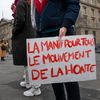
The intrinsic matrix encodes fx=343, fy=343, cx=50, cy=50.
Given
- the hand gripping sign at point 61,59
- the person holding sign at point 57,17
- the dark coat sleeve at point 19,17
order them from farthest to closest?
the dark coat sleeve at point 19,17 → the person holding sign at point 57,17 → the hand gripping sign at point 61,59

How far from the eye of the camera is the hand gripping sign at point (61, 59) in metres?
3.25

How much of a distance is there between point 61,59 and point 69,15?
0.44 metres

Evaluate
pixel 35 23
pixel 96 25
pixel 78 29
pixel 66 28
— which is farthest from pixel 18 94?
pixel 96 25

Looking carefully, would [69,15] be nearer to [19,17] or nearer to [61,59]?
[61,59]

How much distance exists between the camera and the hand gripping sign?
128 inches

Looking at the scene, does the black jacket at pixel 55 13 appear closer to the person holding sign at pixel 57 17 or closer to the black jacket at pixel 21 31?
the person holding sign at pixel 57 17

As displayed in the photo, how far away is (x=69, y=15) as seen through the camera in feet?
10.9

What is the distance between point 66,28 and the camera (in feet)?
11.0

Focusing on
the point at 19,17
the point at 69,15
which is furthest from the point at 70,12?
the point at 19,17

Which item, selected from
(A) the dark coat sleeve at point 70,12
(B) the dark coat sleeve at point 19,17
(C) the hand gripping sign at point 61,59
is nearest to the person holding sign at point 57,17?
(A) the dark coat sleeve at point 70,12

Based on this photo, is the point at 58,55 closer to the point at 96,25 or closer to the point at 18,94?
the point at 18,94

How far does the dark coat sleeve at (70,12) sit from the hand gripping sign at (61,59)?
160mm

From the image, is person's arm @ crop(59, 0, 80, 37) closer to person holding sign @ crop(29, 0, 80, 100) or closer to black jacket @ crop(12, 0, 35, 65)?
person holding sign @ crop(29, 0, 80, 100)

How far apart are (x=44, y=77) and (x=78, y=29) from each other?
5413 cm
